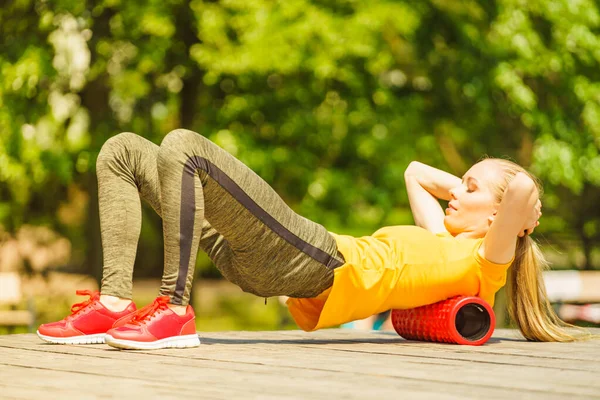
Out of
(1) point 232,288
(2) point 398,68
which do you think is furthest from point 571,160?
(1) point 232,288

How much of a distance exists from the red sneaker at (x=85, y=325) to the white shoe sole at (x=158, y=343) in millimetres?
303

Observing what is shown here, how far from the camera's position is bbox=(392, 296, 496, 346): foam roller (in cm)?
431

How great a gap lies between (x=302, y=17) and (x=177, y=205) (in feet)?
23.9

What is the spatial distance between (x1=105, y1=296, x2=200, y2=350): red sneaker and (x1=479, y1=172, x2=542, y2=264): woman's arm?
1346mm

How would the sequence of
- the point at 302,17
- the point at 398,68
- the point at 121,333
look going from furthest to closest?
the point at 398,68 → the point at 302,17 → the point at 121,333

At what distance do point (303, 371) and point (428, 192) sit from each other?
2.04m

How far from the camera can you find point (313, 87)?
1180 centimetres

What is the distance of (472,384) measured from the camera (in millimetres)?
2930

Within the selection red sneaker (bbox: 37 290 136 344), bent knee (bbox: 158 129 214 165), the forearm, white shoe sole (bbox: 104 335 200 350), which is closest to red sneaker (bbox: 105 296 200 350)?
white shoe sole (bbox: 104 335 200 350)

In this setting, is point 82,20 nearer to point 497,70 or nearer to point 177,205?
point 497,70

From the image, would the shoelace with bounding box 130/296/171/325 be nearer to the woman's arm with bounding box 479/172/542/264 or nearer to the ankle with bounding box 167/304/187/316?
the ankle with bounding box 167/304/187/316

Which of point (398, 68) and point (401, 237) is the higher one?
point (398, 68)

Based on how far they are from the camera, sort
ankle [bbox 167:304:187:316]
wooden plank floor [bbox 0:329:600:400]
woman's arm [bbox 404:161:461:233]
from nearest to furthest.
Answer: wooden plank floor [bbox 0:329:600:400] < ankle [bbox 167:304:187:316] < woman's arm [bbox 404:161:461:233]

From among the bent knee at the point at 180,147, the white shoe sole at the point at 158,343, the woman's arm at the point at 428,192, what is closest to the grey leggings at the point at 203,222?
the bent knee at the point at 180,147
